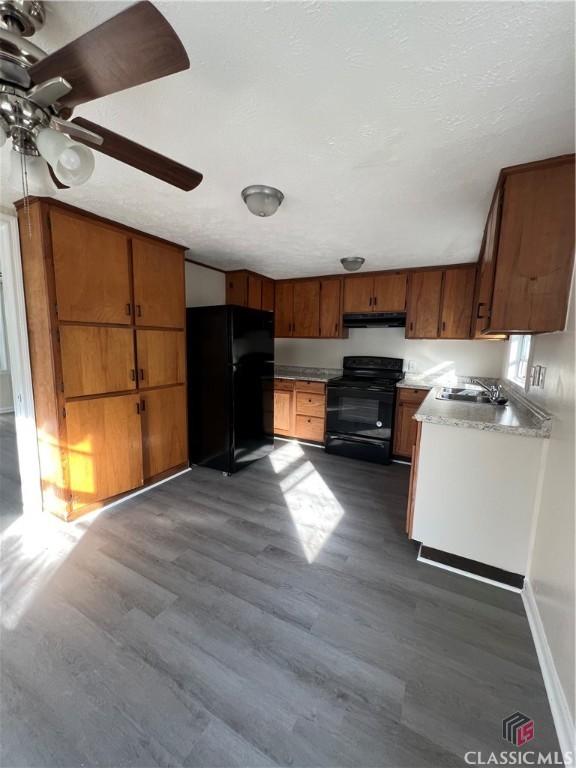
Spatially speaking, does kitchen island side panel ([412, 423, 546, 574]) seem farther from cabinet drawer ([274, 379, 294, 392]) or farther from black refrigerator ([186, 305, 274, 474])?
cabinet drawer ([274, 379, 294, 392])

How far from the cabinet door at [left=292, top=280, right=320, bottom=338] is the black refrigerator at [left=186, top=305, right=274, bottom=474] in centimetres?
90

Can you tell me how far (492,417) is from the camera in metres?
1.85

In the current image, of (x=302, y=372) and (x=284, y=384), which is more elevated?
(x=302, y=372)

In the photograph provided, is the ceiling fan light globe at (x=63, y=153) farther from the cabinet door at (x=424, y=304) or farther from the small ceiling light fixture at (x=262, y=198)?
the cabinet door at (x=424, y=304)

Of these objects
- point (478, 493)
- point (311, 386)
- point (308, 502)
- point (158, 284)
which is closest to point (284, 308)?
point (311, 386)

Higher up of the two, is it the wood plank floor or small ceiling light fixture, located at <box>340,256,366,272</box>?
small ceiling light fixture, located at <box>340,256,366,272</box>

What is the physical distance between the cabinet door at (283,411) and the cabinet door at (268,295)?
1.17 m

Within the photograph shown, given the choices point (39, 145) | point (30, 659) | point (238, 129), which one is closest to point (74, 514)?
point (30, 659)

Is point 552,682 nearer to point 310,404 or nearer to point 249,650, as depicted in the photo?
point 249,650

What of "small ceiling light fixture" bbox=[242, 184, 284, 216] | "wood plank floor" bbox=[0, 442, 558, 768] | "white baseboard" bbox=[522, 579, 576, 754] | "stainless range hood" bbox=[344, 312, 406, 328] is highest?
"small ceiling light fixture" bbox=[242, 184, 284, 216]

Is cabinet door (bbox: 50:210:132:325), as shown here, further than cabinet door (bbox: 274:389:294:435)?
No

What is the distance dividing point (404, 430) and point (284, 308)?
7.43 feet

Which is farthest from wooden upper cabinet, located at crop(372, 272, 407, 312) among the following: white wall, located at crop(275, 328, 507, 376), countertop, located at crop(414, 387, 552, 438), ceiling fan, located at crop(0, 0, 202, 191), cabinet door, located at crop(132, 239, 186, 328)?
ceiling fan, located at crop(0, 0, 202, 191)

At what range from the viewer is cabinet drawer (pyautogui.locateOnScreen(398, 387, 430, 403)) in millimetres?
3361
